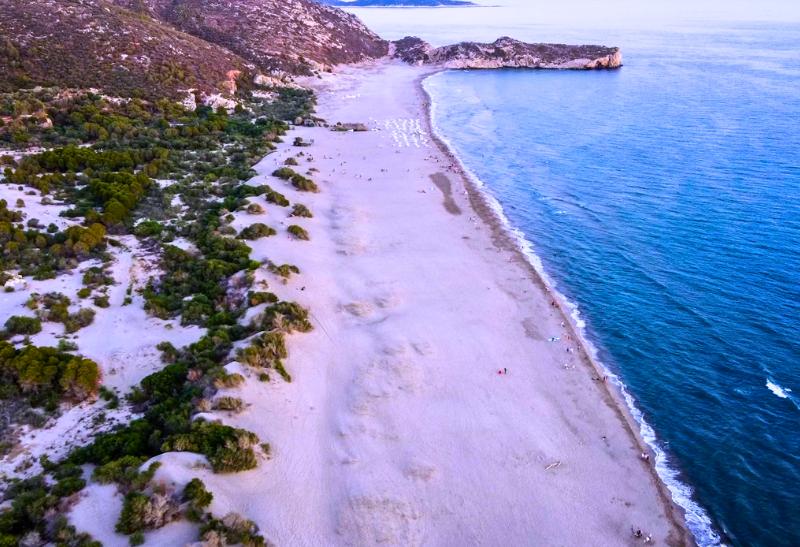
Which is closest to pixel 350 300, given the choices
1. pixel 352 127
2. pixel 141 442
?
pixel 141 442

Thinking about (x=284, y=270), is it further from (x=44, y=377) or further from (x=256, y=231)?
(x=44, y=377)

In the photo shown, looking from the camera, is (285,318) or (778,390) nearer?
(778,390)

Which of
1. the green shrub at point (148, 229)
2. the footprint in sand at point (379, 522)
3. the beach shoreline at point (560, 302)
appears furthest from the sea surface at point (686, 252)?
the green shrub at point (148, 229)

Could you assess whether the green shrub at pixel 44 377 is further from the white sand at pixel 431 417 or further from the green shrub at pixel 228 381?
the white sand at pixel 431 417

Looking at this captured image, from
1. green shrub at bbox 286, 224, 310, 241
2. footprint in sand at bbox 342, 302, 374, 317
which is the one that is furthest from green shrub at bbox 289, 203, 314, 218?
footprint in sand at bbox 342, 302, 374, 317

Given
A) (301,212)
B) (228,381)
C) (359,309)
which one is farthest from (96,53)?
(228,381)

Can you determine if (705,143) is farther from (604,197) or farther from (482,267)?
(482,267)
